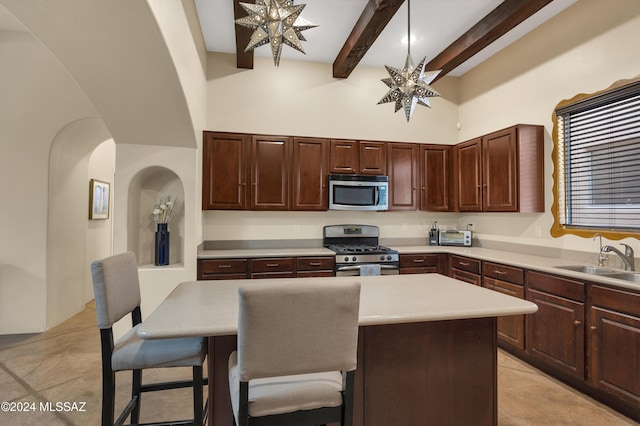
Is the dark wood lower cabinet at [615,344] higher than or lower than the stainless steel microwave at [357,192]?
lower

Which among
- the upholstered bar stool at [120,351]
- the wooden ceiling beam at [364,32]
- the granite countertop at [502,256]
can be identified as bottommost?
the upholstered bar stool at [120,351]

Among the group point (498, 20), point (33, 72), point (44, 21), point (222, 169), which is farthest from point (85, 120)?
point (498, 20)

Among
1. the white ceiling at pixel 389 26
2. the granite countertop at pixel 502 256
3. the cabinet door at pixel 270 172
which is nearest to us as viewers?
the granite countertop at pixel 502 256

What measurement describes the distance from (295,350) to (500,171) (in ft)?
11.2

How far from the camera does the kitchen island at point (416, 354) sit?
5.21 feet

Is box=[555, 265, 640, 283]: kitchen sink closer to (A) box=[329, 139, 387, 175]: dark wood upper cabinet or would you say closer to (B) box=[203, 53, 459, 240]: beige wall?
(B) box=[203, 53, 459, 240]: beige wall

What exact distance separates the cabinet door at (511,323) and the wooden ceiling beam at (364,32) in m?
2.71

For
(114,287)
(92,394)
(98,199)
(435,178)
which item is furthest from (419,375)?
(98,199)

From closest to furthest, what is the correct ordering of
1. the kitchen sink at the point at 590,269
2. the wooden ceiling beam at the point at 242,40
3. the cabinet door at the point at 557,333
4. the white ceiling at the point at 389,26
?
the cabinet door at the point at 557,333 < the kitchen sink at the point at 590,269 < the wooden ceiling beam at the point at 242,40 < the white ceiling at the point at 389,26

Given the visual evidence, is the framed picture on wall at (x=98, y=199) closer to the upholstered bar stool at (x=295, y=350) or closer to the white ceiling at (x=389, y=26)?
the white ceiling at (x=389, y=26)

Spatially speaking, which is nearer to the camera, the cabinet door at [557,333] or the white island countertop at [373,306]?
the white island countertop at [373,306]

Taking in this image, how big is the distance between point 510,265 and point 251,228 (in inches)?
114

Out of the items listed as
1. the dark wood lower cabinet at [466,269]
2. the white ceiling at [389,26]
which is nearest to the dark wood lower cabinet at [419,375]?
the dark wood lower cabinet at [466,269]

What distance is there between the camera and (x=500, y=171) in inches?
146
